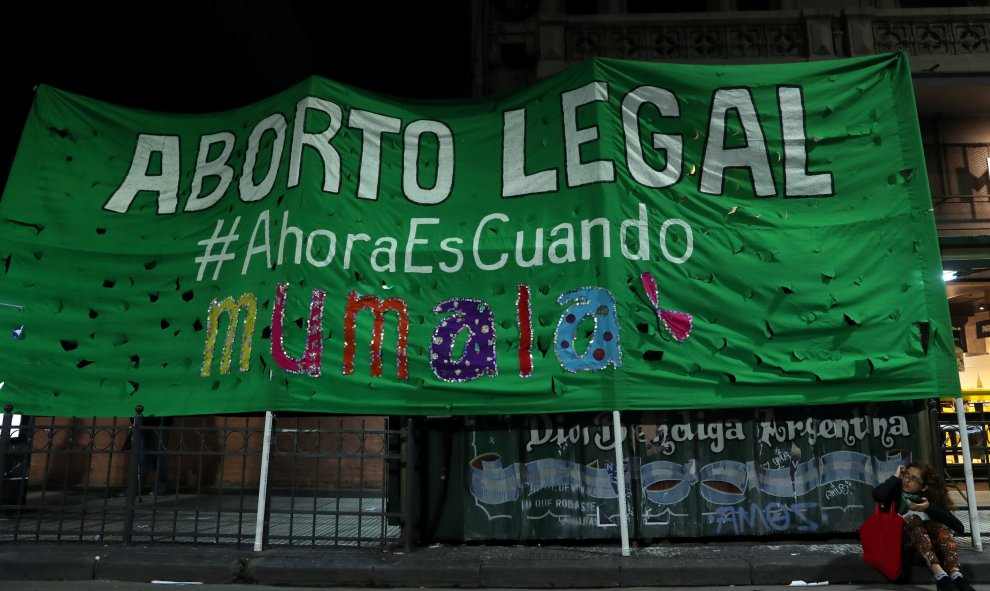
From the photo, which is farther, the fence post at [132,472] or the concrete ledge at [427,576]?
the fence post at [132,472]

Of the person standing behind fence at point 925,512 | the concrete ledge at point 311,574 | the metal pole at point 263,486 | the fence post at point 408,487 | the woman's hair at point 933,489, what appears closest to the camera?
the person standing behind fence at point 925,512

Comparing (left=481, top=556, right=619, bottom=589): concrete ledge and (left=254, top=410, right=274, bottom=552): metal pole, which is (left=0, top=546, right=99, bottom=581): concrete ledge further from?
(left=481, top=556, right=619, bottom=589): concrete ledge

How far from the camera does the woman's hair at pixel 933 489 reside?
17.7 ft

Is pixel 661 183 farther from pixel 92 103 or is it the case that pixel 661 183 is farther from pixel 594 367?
pixel 92 103

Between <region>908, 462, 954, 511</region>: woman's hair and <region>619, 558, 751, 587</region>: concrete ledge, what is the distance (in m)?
1.57

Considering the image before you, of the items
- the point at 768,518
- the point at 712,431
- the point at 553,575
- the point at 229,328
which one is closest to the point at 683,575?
the point at 553,575

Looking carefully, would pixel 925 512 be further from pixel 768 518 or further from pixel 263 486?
pixel 263 486

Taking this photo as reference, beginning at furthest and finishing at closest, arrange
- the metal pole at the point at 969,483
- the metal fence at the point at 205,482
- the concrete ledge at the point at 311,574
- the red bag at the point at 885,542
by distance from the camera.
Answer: the metal fence at the point at 205,482 < the metal pole at the point at 969,483 < the concrete ledge at the point at 311,574 < the red bag at the point at 885,542

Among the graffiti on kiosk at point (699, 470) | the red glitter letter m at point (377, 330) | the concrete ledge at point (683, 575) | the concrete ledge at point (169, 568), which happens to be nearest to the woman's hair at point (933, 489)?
the graffiti on kiosk at point (699, 470)

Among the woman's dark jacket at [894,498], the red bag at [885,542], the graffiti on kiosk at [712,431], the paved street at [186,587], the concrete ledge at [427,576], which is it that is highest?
the graffiti on kiosk at [712,431]

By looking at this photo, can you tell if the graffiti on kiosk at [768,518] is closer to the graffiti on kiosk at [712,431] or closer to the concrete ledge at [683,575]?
the graffiti on kiosk at [712,431]

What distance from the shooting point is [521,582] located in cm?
571

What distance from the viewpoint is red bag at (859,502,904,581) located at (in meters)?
5.29

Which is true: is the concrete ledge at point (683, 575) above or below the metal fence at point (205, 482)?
below
